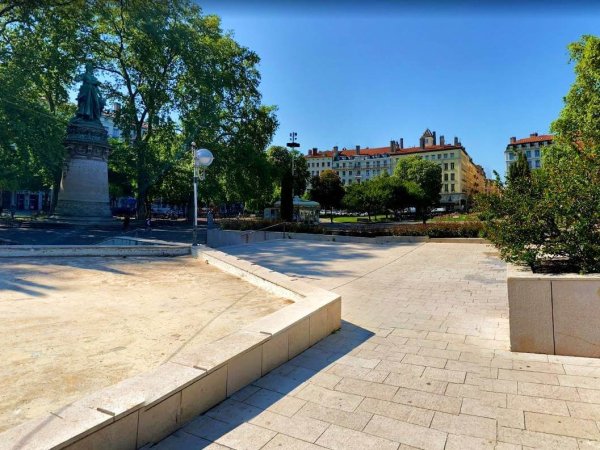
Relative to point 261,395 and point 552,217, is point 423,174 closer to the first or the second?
point 552,217

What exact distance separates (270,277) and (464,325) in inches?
131

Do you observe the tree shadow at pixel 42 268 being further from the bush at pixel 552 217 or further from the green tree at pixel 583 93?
the green tree at pixel 583 93

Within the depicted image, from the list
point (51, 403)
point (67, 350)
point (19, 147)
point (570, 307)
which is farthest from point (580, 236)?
point (19, 147)

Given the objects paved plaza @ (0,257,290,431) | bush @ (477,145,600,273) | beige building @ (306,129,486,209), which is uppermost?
beige building @ (306,129,486,209)

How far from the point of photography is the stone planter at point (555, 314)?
3.89 m

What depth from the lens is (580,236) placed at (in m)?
4.26

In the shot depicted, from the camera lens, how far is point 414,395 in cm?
317

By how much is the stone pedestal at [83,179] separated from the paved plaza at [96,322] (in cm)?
1718

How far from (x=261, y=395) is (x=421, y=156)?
361 feet

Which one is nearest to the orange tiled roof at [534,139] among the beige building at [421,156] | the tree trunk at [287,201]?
the beige building at [421,156]

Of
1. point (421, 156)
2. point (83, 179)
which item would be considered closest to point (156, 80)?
point (83, 179)

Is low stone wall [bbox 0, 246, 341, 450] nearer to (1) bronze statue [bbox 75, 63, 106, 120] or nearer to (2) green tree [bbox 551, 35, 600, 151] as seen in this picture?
(2) green tree [bbox 551, 35, 600, 151]

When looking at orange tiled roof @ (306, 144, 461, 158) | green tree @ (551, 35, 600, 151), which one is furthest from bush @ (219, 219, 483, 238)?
orange tiled roof @ (306, 144, 461, 158)

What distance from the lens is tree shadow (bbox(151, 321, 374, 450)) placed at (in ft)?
8.32
